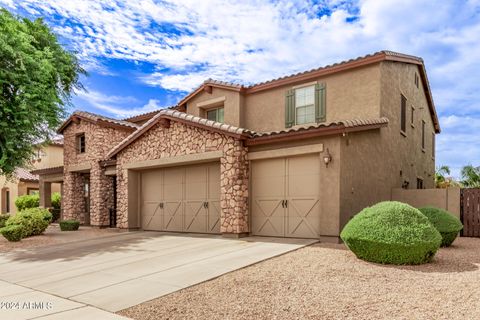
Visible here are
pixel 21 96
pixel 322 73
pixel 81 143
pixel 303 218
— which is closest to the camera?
pixel 303 218

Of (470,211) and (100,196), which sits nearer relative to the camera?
(470,211)

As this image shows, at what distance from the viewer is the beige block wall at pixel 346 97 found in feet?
43.7

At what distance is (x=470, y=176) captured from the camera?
2702 cm

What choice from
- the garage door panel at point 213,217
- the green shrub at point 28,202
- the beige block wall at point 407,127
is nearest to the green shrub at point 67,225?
the garage door panel at point 213,217

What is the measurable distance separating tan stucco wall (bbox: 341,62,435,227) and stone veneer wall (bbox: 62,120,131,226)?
1350 centimetres

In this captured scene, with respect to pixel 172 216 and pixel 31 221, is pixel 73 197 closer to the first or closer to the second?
pixel 31 221

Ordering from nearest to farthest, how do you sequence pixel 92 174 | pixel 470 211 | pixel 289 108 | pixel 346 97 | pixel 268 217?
pixel 268 217 < pixel 470 211 < pixel 346 97 < pixel 289 108 < pixel 92 174

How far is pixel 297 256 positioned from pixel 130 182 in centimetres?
992

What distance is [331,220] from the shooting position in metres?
10.7

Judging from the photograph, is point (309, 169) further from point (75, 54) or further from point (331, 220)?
point (75, 54)

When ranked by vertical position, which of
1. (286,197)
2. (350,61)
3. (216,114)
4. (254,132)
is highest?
(350,61)

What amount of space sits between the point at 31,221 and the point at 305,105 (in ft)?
39.8

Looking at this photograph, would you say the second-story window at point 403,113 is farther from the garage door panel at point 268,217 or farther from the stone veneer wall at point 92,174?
the stone veneer wall at point 92,174

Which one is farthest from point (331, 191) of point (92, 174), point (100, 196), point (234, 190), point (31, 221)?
point (92, 174)
